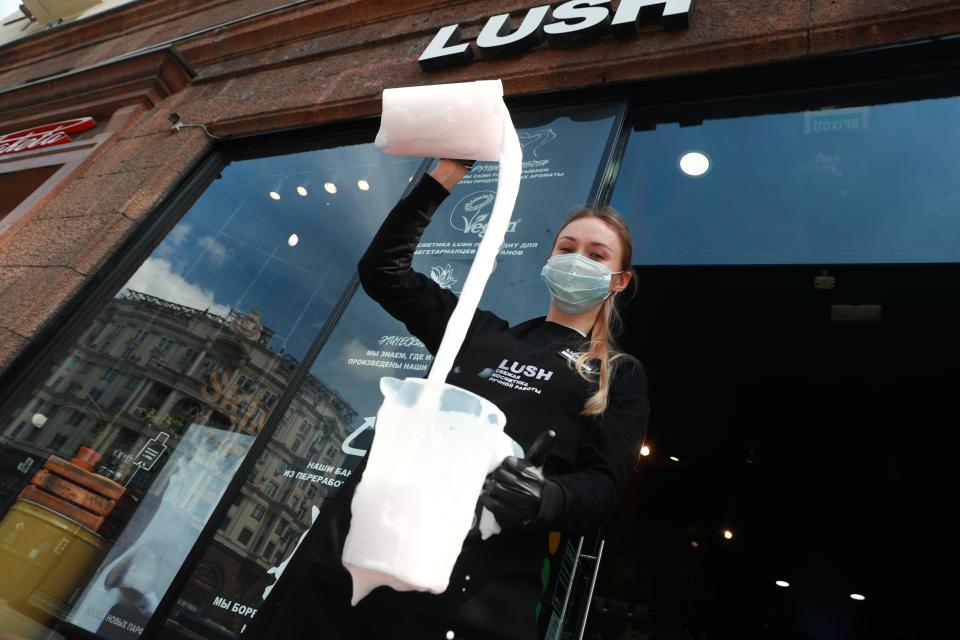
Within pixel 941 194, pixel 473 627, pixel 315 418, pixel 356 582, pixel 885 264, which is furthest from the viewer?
pixel 885 264

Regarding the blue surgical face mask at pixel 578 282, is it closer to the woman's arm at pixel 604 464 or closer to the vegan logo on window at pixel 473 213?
the woman's arm at pixel 604 464

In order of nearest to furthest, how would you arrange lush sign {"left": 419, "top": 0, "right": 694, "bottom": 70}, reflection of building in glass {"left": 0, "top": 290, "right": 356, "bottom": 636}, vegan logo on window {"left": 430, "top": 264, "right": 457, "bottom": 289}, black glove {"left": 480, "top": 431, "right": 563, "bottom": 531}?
black glove {"left": 480, "top": 431, "right": 563, "bottom": 531} → reflection of building in glass {"left": 0, "top": 290, "right": 356, "bottom": 636} → vegan logo on window {"left": 430, "top": 264, "right": 457, "bottom": 289} → lush sign {"left": 419, "top": 0, "right": 694, "bottom": 70}

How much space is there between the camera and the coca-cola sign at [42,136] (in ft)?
17.3

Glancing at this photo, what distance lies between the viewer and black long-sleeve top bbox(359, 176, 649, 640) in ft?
3.69

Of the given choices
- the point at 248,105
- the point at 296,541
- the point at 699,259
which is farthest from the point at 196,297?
the point at 699,259

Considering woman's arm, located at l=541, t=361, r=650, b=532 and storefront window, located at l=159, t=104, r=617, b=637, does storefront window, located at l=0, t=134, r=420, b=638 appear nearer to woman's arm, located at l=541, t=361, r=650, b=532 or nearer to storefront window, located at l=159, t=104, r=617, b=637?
storefront window, located at l=159, t=104, r=617, b=637

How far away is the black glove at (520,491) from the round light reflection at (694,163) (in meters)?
2.78

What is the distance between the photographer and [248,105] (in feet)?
14.5

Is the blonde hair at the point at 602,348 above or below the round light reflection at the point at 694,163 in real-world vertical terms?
below

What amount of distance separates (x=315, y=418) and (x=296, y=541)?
1.84ft

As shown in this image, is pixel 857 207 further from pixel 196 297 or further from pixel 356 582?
pixel 196 297

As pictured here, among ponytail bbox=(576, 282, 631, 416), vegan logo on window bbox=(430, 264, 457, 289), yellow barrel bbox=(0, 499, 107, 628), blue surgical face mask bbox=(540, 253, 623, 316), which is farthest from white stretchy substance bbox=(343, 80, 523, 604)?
yellow barrel bbox=(0, 499, 107, 628)

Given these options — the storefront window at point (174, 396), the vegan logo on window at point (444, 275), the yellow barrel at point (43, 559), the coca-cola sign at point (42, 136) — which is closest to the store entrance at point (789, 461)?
the vegan logo on window at point (444, 275)

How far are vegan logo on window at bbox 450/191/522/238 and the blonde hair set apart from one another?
1154 millimetres
